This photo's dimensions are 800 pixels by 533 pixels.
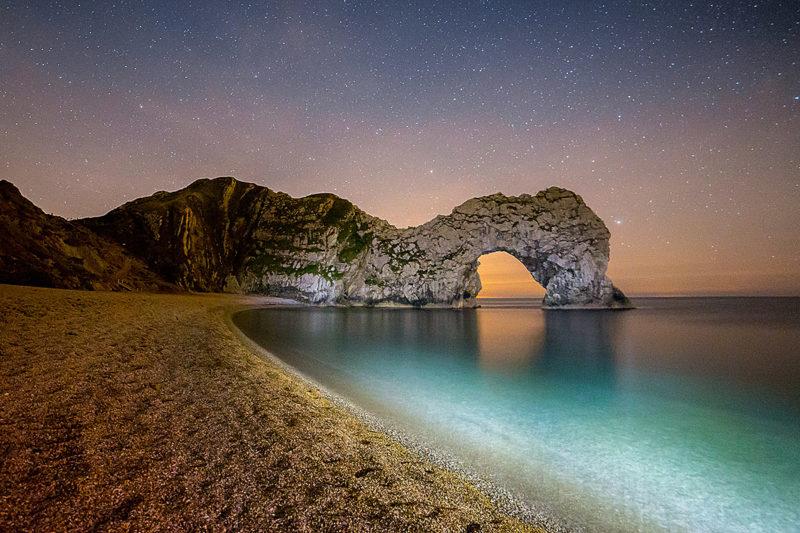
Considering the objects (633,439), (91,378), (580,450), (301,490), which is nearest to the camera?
(301,490)

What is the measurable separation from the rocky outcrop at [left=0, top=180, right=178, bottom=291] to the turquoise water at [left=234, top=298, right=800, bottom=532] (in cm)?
2013

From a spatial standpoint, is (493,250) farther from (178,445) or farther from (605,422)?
(178,445)

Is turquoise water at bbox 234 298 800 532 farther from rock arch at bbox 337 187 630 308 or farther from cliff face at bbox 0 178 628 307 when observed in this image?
cliff face at bbox 0 178 628 307

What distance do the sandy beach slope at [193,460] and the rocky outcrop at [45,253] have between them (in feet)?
75.8

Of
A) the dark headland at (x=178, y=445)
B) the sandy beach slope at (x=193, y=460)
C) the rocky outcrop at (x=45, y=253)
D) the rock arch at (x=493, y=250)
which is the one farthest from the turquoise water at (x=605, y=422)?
the rock arch at (x=493, y=250)

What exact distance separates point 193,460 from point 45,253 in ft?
113

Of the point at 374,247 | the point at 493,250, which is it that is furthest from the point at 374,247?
the point at 493,250

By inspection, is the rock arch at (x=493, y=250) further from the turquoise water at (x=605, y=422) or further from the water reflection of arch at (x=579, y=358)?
the turquoise water at (x=605, y=422)

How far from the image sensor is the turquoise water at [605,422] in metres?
4.96

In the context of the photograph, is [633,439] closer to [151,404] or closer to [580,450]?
[580,450]

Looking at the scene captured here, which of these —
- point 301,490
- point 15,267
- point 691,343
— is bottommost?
point 691,343

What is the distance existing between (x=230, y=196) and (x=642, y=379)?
9284 centimetres

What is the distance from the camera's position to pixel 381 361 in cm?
1455

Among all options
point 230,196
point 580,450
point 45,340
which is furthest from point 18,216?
point 230,196
